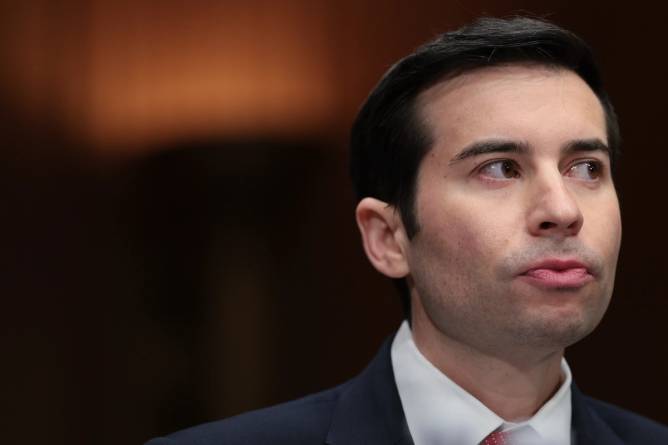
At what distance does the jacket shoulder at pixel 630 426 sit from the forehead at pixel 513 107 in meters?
0.49

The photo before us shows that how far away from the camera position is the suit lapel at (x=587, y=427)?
1.75 metres

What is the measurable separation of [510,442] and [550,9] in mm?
1351

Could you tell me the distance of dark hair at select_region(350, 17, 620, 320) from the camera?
1756 millimetres

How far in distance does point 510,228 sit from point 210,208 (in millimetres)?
1094

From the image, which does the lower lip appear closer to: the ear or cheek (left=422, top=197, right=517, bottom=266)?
cheek (left=422, top=197, right=517, bottom=266)

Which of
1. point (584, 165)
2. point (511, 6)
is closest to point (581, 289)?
point (584, 165)

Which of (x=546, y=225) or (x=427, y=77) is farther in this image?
(x=427, y=77)

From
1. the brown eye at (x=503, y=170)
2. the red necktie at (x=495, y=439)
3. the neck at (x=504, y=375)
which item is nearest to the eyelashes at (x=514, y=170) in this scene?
the brown eye at (x=503, y=170)

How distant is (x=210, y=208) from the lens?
2559mm

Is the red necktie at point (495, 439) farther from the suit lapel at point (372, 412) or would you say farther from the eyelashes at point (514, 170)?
the eyelashes at point (514, 170)

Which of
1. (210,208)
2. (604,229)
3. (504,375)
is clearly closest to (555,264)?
(604,229)

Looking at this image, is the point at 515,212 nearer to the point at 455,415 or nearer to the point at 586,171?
the point at 586,171

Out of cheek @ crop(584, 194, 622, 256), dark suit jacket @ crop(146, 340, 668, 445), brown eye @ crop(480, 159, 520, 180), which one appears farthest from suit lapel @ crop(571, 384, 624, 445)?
brown eye @ crop(480, 159, 520, 180)

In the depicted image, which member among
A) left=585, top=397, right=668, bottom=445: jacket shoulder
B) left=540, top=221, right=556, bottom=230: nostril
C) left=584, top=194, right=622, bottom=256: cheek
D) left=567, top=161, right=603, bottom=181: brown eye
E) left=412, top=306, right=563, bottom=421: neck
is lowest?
left=585, top=397, right=668, bottom=445: jacket shoulder
